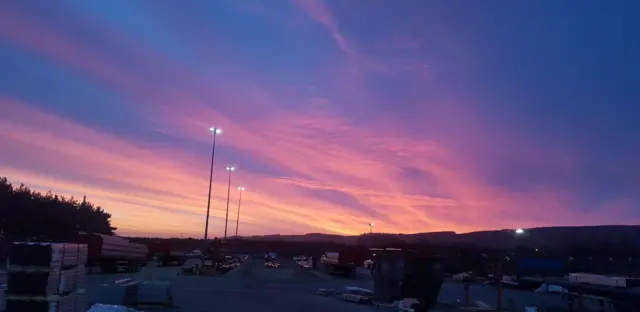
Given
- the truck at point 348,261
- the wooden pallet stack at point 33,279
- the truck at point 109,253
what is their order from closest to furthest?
the wooden pallet stack at point 33,279, the truck at point 109,253, the truck at point 348,261

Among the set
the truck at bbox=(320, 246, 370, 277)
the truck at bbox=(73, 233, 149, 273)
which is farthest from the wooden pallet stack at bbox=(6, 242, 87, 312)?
the truck at bbox=(320, 246, 370, 277)

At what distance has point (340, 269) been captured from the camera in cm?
6962

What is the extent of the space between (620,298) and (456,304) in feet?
27.2

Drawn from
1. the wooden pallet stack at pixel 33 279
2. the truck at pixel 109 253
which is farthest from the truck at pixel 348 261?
the wooden pallet stack at pixel 33 279

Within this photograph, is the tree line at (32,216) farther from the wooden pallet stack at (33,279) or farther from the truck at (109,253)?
the wooden pallet stack at (33,279)

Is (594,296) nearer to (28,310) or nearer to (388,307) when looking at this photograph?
(388,307)

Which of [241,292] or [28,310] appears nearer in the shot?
[28,310]

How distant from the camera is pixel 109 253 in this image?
54.8 metres

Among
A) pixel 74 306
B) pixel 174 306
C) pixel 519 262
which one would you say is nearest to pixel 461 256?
pixel 519 262

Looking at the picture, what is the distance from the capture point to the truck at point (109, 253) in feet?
175

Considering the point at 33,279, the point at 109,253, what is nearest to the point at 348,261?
the point at 109,253

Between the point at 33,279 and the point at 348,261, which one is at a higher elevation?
the point at 348,261

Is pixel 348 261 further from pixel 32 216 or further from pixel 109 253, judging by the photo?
pixel 32 216

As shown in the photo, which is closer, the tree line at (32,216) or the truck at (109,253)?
the truck at (109,253)
